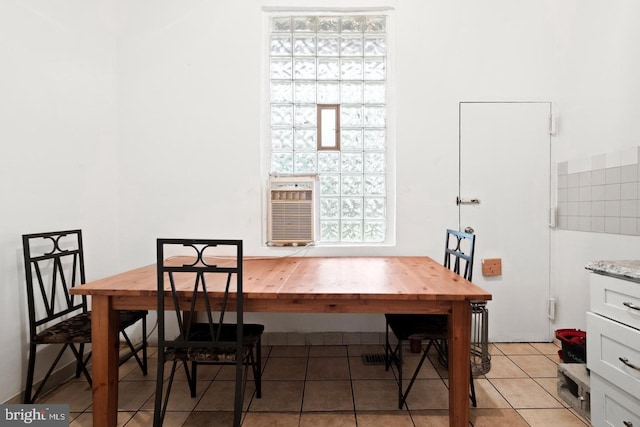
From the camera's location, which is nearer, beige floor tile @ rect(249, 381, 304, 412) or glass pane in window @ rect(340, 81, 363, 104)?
beige floor tile @ rect(249, 381, 304, 412)

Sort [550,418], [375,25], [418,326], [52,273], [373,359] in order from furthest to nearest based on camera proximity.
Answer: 1. [375,25]
2. [373,359]
3. [52,273]
4. [418,326]
5. [550,418]

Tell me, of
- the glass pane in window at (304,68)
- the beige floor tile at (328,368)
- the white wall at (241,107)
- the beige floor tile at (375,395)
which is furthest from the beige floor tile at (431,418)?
the glass pane in window at (304,68)

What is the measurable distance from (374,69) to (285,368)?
97.8 inches

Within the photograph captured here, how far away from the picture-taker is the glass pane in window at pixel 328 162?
2684 millimetres

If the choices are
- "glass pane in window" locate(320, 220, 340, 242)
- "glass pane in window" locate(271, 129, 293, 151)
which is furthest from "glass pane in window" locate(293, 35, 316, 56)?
"glass pane in window" locate(320, 220, 340, 242)

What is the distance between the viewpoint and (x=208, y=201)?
2.57m

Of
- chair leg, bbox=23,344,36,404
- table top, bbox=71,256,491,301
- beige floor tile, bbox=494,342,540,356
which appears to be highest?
table top, bbox=71,256,491,301

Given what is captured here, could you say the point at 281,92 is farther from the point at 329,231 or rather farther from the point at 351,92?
the point at 329,231

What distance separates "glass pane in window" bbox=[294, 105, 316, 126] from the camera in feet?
8.77

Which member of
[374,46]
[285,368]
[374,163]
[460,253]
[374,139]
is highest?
[374,46]

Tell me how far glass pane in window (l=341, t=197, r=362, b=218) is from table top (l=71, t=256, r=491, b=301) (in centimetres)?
55

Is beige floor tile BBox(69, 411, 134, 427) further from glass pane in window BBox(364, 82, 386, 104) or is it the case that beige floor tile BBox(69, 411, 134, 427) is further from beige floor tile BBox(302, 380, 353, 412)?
glass pane in window BBox(364, 82, 386, 104)

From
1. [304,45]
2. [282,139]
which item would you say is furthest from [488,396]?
[304,45]

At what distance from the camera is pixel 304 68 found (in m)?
2.67
